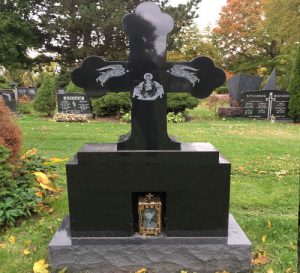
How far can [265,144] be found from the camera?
9.15 m

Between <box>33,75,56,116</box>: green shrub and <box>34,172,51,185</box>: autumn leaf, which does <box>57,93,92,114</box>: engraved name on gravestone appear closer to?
<box>33,75,56,116</box>: green shrub

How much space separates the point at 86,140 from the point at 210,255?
6680mm

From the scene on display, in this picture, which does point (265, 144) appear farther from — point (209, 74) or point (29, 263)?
point (29, 263)

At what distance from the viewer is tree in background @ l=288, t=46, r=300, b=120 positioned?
15672mm

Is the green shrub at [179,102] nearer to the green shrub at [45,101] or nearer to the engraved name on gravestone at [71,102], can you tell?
the engraved name on gravestone at [71,102]

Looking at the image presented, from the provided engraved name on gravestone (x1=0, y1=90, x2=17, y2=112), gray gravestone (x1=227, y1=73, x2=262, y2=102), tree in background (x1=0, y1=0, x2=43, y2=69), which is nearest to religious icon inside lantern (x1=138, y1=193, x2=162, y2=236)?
engraved name on gravestone (x1=0, y1=90, x2=17, y2=112)

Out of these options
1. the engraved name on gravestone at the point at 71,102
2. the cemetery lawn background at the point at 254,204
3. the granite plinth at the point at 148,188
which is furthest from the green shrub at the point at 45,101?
the granite plinth at the point at 148,188

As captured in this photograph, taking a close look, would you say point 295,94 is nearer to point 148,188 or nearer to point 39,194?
point 39,194

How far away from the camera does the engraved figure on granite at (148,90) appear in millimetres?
3307

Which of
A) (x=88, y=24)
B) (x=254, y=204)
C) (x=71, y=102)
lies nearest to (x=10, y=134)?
(x=254, y=204)

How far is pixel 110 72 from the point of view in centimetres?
338

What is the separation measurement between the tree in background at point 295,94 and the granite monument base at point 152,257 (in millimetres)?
13963

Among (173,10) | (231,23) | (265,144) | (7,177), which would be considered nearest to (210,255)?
(7,177)

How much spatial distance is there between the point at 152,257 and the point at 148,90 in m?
1.59
